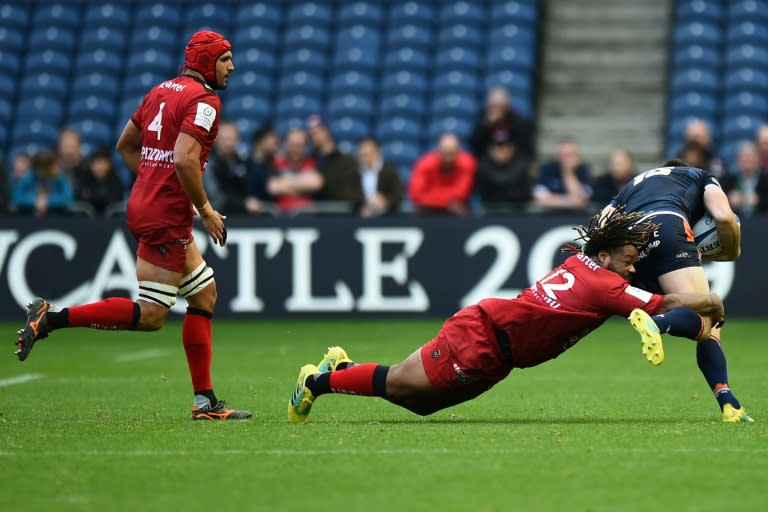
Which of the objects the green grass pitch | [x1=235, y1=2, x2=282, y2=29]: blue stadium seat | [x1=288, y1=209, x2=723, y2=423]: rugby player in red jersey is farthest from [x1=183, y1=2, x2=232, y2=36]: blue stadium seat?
[x1=288, y1=209, x2=723, y2=423]: rugby player in red jersey

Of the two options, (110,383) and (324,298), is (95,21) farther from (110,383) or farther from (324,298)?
(110,383)

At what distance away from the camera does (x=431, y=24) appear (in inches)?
835

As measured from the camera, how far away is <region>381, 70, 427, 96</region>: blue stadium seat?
2014cm

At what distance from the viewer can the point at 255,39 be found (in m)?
21.2

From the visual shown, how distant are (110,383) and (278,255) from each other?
5.31m

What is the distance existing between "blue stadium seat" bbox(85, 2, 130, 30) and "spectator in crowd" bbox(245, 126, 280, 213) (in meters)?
6.41

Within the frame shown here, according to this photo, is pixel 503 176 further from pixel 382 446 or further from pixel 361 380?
pixel 382 446

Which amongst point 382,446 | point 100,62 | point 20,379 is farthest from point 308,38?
point 382,446

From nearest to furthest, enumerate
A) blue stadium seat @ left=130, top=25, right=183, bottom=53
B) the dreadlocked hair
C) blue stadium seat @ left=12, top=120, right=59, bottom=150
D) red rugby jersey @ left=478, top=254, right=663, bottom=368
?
red rugby jersey @ left=478, top=254, right=663, bottom=368
the dreadlocked hair
blue stadium seat @ left=12, top=120, right=59, bottom=150
blue stadium seat @ left=130, top=25, right=183, bottom=53

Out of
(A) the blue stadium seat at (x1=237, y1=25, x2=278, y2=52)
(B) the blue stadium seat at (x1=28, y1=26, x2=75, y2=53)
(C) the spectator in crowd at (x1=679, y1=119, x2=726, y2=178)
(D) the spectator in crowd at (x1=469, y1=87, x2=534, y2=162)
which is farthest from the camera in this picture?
(B) the blue stadium seat at (x1=28, y1=26, x2=75, y2=53)

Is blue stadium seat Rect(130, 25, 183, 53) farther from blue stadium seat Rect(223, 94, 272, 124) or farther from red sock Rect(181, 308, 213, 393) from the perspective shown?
red sock Rect(181, 308, 213, 393)

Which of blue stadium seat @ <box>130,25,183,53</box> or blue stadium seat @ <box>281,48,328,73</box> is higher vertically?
blue stadium seat @ <box>130,25,183,53</box>

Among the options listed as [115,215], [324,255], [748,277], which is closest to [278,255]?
[324,255]

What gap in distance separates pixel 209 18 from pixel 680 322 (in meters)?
16.0
